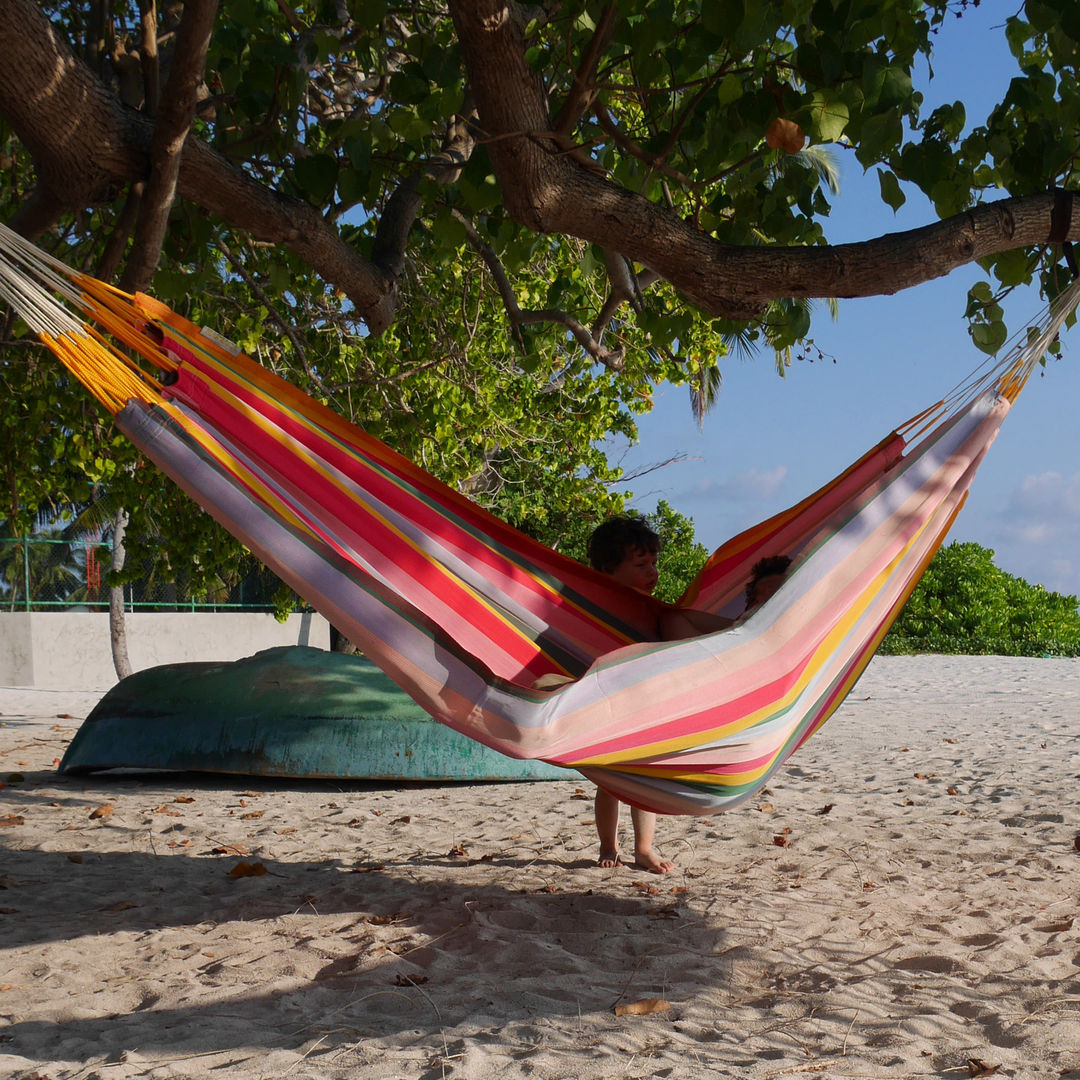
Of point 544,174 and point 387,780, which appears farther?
point 387,780

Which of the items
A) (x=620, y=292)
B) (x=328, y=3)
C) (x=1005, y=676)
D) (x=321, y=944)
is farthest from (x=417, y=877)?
(x=1005, y=676)

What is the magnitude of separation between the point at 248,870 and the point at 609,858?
917 mm

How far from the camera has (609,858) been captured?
8.89 feet

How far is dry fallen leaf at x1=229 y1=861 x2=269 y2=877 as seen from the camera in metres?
Result: 2.65

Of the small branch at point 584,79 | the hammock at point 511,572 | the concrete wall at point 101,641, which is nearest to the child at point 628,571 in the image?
the hammock at point 511,572

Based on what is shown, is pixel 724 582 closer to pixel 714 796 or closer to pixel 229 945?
pixel 714 796

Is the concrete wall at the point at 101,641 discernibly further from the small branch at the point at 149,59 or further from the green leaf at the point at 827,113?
the green leaf at the point at 827,113

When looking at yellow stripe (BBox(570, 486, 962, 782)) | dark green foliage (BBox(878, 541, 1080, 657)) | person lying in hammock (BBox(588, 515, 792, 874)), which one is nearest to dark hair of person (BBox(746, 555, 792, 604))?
person lying in hammock (BBox(588, 515, 792, 874))

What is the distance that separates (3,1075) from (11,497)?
11.7 ft

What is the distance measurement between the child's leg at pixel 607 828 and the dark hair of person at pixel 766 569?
690 mm

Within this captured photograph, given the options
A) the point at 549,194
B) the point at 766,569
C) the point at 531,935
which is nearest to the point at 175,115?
the point at 549,194

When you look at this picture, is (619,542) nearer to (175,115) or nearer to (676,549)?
(175,115)

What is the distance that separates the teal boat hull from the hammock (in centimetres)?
195

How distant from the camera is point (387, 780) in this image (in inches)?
160
